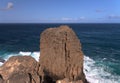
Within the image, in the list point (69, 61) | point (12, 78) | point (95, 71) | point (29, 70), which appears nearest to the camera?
point (12, 78)

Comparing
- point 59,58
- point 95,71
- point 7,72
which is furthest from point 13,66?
point 95,71

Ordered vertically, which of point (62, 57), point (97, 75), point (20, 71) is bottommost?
point (97, 75)

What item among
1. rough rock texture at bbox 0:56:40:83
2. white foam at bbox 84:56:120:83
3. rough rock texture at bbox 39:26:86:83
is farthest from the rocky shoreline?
white foam at bbox 84:56:120:83

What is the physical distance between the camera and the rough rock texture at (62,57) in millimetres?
24719

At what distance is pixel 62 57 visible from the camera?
25.0m

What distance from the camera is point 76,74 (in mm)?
24906

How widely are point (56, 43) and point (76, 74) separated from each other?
3.58 m

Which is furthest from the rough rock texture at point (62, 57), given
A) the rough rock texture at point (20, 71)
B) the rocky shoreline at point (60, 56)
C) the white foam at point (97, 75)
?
the white foam at point (97, 75)

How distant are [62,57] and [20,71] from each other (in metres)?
13.7

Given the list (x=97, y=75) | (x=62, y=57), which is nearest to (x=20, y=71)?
(x=62, y=57)

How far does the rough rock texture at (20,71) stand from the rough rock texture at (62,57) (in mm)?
12205

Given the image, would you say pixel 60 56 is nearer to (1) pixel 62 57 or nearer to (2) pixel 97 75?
(1) pixel 62 57

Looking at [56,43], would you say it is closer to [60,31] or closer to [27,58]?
[60,31]

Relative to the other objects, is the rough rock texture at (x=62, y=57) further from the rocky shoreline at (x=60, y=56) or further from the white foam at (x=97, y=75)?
the white foam at (x=97, y=75)
